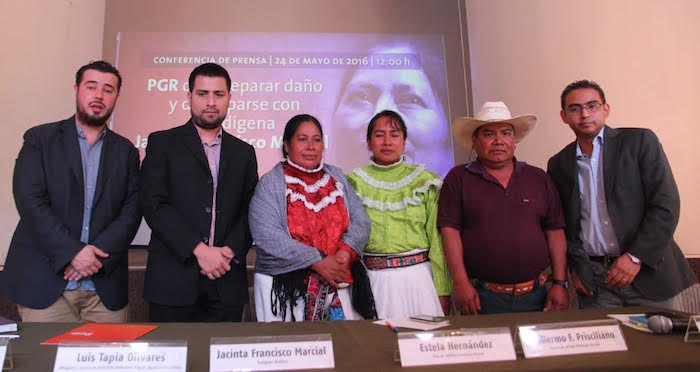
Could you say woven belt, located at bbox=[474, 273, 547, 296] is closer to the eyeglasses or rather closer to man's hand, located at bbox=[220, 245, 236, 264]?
the eyeglasses

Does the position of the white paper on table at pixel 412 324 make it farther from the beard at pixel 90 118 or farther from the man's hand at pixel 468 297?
the beard at pixel 90 118

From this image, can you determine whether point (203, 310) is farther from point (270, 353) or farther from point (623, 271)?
point (623, 271)

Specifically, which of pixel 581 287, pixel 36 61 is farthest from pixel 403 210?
pixel 36 61

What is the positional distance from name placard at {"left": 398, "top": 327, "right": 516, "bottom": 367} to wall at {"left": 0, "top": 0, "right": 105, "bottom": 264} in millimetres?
3330

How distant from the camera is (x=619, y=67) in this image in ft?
10.8

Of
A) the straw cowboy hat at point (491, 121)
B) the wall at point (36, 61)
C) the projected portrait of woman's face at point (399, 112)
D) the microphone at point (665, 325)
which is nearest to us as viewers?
the microphone at point (665, 325)

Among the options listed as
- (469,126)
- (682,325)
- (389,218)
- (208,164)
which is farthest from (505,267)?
(208,164)

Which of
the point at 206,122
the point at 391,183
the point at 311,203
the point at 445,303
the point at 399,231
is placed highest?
the point at 206,122

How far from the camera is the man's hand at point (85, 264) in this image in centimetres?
188

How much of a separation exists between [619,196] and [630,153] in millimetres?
208

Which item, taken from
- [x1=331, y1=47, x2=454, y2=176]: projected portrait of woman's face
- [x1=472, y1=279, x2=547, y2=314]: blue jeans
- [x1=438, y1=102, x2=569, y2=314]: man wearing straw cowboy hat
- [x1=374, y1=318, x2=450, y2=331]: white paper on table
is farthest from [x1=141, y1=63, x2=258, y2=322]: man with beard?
[x1=331, y1=47, x2=454, y2=176]: projected portrait of woman's face

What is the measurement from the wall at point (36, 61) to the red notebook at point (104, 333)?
2616 mm

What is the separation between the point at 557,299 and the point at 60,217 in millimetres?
2089

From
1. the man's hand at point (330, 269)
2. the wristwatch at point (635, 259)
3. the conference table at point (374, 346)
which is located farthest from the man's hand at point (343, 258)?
the wristwatch at point (635, 259)
